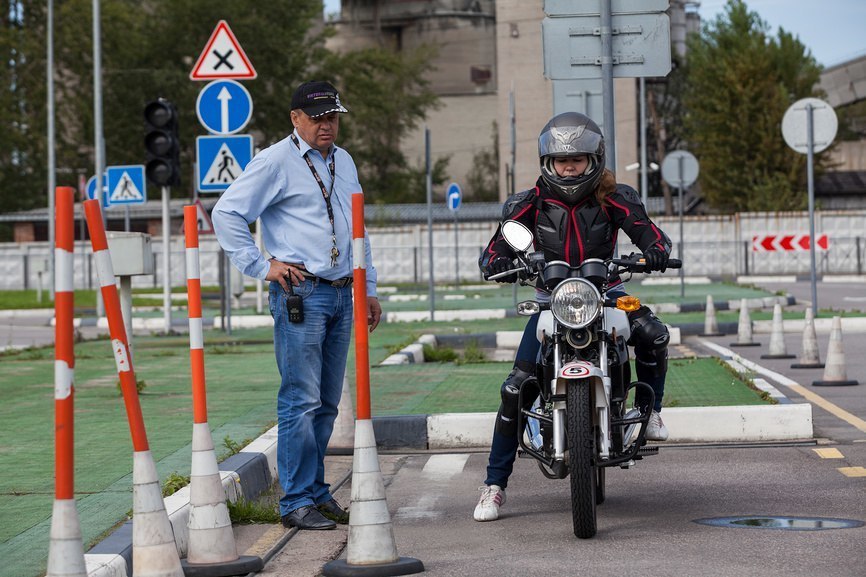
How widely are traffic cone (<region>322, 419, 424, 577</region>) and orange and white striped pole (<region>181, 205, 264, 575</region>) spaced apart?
40 cm

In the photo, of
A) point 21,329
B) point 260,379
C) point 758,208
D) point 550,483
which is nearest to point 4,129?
point 758,208

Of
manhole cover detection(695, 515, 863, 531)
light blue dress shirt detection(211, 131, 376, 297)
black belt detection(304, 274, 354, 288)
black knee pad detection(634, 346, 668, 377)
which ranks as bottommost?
manhole cover detection(695, 515, 863, 531)

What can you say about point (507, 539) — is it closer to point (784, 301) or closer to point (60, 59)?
point (784, 301)

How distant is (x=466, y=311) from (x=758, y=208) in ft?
120

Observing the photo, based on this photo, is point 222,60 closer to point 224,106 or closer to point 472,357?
point 224,106

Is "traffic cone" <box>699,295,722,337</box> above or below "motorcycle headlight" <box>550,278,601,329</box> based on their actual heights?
below

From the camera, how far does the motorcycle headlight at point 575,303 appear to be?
6.85m

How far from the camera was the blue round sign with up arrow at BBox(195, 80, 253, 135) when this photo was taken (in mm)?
17219

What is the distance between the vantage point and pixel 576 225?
24.2 ft

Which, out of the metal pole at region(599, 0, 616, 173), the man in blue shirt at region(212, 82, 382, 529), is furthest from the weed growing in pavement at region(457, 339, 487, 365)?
the man in blue shirt at region(212, 82, 382, 529)

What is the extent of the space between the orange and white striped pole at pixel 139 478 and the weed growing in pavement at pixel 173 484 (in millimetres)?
1643

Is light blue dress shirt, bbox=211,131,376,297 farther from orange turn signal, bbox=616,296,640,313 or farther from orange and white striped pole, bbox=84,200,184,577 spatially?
orange and white striped pole, bbox=84,200,184,577

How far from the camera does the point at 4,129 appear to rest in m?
68.9

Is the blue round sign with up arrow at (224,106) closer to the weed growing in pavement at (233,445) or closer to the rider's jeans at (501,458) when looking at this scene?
the weed growing in pavement at (233,445)
